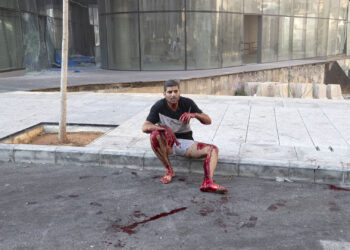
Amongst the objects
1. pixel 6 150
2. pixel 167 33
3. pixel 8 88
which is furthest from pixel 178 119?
pixel 167 33

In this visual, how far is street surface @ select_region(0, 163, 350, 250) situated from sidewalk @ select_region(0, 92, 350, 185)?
0.71ft

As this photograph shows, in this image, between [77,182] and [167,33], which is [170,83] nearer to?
[77,182]

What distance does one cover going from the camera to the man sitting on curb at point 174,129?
14.4 ft

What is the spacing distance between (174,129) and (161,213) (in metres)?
1.21

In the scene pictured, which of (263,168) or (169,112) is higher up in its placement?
(169,112)

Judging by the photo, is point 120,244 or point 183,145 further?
point 183,145

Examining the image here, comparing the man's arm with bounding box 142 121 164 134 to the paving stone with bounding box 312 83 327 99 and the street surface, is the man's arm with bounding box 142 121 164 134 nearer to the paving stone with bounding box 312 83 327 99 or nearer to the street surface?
the street surface

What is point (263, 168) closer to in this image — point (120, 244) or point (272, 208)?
point (272, 208)

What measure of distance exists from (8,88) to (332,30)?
78.6 feet

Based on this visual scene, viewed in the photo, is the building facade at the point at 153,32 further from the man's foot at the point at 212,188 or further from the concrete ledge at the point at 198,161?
the man's foot at the point at 212,188

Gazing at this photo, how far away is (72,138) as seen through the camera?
20.7ft

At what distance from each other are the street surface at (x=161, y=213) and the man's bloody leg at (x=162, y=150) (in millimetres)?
115

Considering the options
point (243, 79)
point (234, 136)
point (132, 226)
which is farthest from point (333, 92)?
point (132, 226)

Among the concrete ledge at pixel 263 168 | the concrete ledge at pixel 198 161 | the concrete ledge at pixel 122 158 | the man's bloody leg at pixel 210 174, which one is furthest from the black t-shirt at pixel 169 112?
the concrete ledge at pixel 263 168
